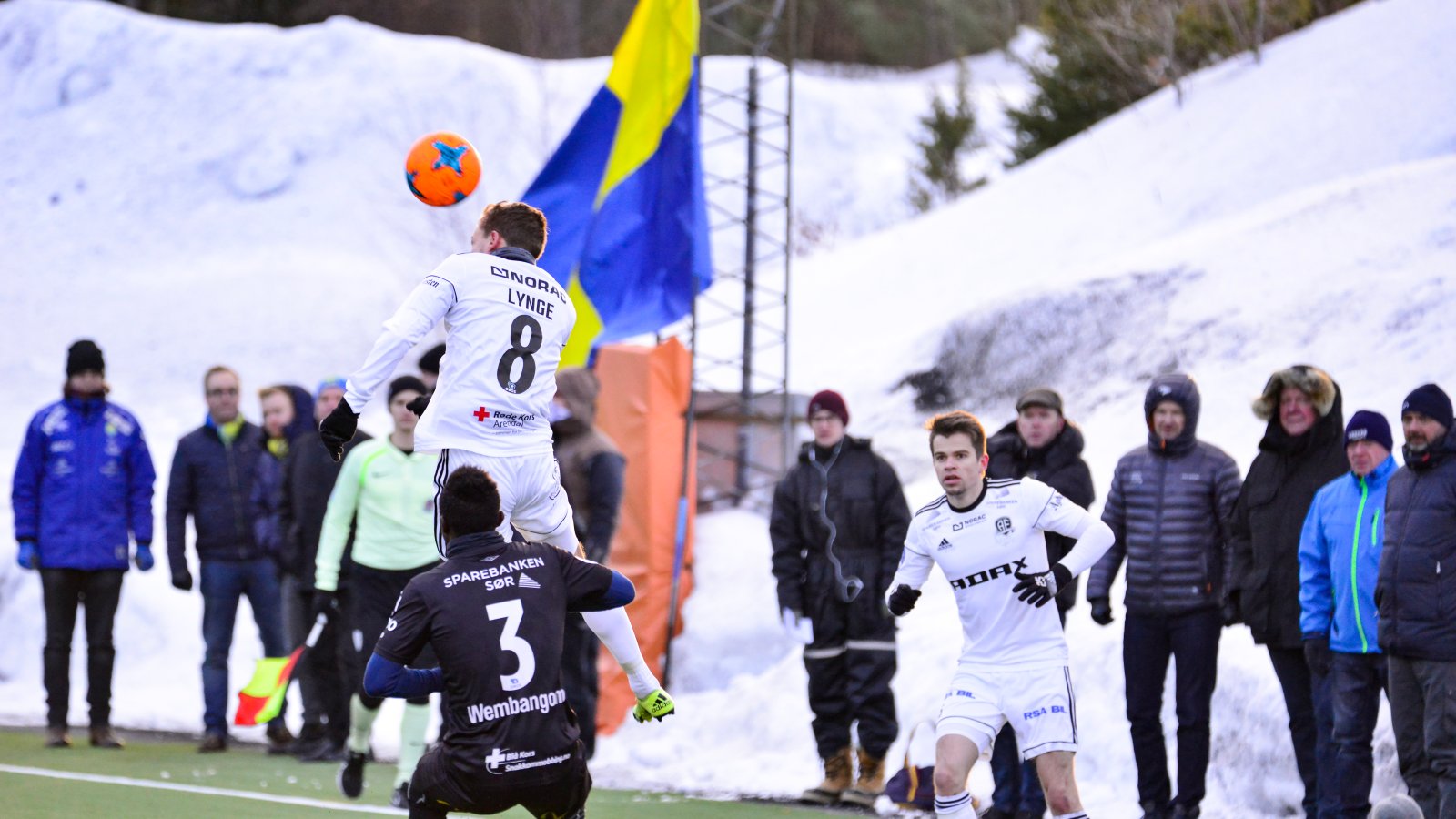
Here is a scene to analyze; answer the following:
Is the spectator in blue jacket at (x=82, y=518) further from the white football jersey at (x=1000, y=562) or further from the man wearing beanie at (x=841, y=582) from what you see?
the white football jersey at (x=1000, y=562)

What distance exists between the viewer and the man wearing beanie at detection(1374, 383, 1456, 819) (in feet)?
21.7

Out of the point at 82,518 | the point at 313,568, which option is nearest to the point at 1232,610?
the point at 313,568

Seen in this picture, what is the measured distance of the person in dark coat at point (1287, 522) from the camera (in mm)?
7703

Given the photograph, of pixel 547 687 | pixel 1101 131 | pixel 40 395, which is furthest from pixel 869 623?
pixel 40 395

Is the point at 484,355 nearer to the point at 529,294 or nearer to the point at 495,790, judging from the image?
the point at 529,294

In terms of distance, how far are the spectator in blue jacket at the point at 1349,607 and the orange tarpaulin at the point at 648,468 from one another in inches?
219

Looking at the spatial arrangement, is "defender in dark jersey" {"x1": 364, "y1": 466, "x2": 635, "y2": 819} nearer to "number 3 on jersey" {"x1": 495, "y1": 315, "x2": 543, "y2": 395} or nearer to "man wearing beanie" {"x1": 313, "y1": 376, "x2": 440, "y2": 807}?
"number 3 on jersey" {"x1": 495, "y1": 315, "x2": 543, "y2": 395}

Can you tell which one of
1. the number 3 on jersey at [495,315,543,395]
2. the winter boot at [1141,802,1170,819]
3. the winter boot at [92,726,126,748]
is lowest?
the winter boot at [1141,802,1170,819]

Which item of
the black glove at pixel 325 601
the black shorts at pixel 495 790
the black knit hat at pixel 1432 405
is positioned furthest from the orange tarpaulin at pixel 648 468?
the black shorts at pixel 495 790

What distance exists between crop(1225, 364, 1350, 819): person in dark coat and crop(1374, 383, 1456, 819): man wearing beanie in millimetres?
783

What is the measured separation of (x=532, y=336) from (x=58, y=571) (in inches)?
230

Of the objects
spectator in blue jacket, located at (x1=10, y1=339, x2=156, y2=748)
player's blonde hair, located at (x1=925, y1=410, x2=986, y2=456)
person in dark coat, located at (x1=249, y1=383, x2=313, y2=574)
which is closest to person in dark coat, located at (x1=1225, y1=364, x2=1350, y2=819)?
player's blonde hair, located at (x1=925, y1=410, x2=986, y2=456)

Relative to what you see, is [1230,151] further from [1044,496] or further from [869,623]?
[1044,496]

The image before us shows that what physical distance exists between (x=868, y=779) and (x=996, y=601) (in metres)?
2.82
